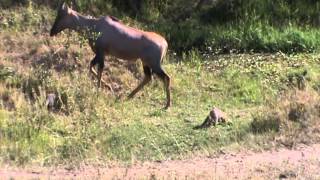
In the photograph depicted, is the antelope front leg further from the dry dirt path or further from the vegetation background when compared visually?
the dry dirt path

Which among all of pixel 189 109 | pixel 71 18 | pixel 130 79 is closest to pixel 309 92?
pixel 189 109

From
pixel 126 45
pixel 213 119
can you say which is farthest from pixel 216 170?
pixel 126 45

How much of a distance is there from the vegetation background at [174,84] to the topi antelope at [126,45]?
1.29ft

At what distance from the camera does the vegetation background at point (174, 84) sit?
10.2 metres

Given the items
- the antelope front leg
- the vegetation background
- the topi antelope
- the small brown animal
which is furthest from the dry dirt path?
the antelope front leg

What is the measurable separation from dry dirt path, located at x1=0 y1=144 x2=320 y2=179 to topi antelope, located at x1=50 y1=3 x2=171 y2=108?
3181 millimetres

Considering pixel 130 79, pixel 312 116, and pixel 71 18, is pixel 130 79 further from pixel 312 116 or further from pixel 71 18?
pixel 312 116

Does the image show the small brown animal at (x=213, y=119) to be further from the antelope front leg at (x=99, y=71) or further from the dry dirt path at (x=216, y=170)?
the antelope front leg at (x=99, y=71)

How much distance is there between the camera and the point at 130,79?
14.0 m

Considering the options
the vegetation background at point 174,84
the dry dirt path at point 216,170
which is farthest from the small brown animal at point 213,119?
the dry dirt path at point 216,170

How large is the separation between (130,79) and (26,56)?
2.10m

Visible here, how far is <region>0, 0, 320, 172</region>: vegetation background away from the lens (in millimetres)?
10172

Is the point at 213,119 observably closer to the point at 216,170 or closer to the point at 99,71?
the point at 216,170

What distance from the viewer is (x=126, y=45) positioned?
42.7 feet
